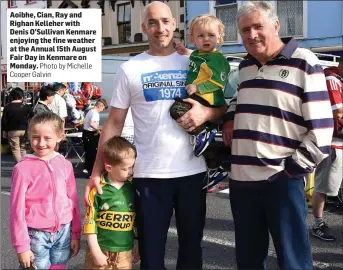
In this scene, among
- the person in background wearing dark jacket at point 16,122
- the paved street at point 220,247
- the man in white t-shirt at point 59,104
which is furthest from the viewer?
the person in background wearing dark jacket at point 16,122

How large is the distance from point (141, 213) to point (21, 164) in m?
0.72

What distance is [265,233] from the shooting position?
9.50 ft

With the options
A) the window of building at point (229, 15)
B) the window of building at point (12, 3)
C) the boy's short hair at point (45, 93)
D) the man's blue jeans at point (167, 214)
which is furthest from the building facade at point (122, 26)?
the man's blue jeans at point (167, 214)

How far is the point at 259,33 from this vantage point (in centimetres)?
265

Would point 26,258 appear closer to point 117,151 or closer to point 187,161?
point 117,151

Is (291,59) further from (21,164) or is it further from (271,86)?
(21,164)

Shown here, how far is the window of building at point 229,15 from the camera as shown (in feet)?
63.2

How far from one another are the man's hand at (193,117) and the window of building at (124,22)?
22946 millimetres

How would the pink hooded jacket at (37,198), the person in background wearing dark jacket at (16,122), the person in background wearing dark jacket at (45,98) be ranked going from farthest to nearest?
the person in background wearing dark jacket at (16,122) → the person in background wearing dark jacket at (45,98) → the pink hooded jacket at (37,198)

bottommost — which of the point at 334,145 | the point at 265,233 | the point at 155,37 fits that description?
the point at 265,233

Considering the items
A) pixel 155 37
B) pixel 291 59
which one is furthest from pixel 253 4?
pixel 155 37

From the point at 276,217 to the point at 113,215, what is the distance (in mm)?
887

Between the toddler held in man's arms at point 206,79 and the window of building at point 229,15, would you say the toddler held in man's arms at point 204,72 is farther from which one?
the window of building at point 229,15

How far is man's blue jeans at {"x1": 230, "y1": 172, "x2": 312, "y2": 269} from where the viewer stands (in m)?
2.68
